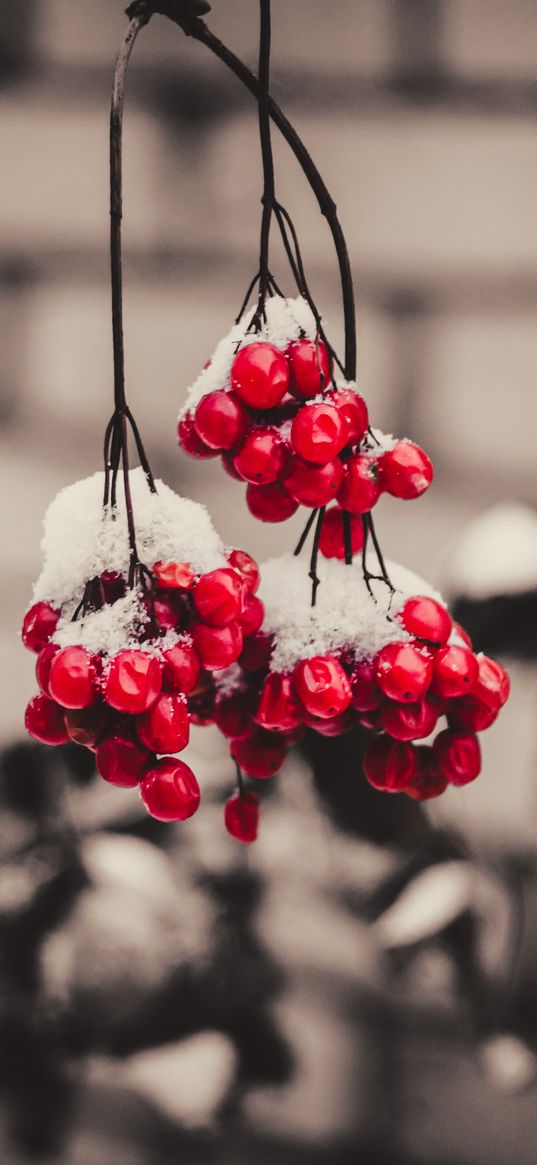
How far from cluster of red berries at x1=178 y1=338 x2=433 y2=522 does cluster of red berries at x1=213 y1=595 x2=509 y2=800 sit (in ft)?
0.17

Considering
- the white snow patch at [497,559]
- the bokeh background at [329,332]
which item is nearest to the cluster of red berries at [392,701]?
the white snow patch at [497,559]

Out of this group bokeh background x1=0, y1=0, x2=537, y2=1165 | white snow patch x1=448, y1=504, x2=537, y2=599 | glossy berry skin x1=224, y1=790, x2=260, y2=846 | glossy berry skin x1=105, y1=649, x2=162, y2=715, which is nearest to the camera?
glossy berry skin x1=105, y1=649, x2=162, y2=715

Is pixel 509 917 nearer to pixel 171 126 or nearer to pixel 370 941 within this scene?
pixel 370 941

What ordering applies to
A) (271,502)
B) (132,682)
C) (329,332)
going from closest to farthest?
(132,682)
(271,502)
(329,332)

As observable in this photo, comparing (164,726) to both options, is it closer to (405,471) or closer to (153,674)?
(153,674)

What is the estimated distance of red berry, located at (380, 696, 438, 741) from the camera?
0.35 meters

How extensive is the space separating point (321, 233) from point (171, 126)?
0.15m

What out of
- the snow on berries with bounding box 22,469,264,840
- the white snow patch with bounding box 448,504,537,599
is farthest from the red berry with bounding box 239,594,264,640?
Result: the white snow patch with bounding box 448,504,537,599

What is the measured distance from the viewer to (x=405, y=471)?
347 mm

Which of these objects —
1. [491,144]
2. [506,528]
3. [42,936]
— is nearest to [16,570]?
[42,936]

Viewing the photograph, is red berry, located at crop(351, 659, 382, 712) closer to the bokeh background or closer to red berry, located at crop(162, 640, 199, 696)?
red berry, located at crop(162, 640, 199, 696)

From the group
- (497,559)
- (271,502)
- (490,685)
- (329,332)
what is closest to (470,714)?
(490,685)

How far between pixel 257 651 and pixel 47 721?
3.5 inches

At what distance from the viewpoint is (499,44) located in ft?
2.40
